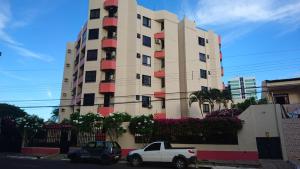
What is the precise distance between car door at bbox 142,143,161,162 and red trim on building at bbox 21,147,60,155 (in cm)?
1257

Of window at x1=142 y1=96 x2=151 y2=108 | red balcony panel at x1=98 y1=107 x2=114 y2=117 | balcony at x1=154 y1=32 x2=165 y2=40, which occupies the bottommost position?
red balcony panel at x1=98 y1=107 x2=114 y2=117

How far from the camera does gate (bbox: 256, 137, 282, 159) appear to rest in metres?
22.3

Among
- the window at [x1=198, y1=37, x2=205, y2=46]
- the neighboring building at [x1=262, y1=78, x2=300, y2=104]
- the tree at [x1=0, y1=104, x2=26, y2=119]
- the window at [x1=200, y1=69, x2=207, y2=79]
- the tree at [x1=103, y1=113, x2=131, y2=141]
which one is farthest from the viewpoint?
the tree at [x1=0, y1=104, x2=26, y2=119]

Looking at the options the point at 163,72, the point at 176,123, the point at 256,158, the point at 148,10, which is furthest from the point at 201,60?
the point at 256,158

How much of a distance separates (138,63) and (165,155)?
908 inches

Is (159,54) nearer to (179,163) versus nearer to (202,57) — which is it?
(202,57)

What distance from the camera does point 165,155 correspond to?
59.4ft

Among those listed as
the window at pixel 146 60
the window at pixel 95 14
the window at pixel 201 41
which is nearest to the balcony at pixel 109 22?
the window at pixel 95 14

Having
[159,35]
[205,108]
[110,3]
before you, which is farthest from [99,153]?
[159,35]

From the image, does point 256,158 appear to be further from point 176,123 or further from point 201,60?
point 201,60

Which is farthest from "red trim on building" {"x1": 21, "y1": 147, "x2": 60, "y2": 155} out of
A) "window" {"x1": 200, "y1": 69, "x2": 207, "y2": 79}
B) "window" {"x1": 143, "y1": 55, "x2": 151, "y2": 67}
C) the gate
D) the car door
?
"window" {"x1": 200, "y1": 69, "x2": 207, "y2": 79}

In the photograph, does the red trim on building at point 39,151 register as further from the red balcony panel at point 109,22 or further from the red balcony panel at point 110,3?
the red balcony panel at point 110,3

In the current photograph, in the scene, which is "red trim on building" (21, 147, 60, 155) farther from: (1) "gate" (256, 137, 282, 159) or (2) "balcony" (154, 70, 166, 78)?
(1) "gate" (256, 137, 282, 159)

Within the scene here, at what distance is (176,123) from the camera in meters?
24.8
